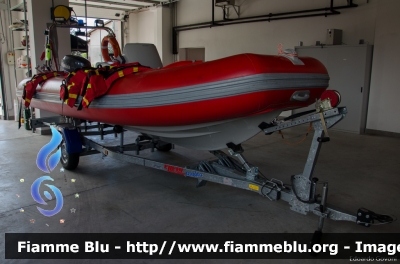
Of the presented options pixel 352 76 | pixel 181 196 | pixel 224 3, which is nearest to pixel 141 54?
pixel 181 196

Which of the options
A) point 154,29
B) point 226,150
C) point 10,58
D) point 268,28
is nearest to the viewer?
point 226,150

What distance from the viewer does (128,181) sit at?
302 cm

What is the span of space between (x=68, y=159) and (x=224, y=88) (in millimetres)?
2038

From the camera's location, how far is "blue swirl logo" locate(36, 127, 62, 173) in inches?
130

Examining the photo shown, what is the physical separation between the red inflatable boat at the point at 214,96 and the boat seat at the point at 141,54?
4.24ft

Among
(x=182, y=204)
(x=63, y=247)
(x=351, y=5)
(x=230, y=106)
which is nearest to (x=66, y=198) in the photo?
(x=63, y=247)

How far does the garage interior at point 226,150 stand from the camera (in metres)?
2.25

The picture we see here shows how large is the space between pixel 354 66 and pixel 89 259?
16.9 ft

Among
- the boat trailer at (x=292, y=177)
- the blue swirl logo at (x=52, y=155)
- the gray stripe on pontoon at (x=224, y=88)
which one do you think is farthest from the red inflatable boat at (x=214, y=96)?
the blue swirl logo at (x=52, y=155)

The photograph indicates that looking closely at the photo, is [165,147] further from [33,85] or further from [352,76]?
[352,76]

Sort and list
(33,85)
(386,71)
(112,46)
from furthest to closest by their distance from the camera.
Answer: (386,71) < (112,46) < (33,85)

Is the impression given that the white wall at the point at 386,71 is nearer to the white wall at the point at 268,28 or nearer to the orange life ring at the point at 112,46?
the white wall at the point at 268,28

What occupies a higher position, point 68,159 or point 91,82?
point 91,82

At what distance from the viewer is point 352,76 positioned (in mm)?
5457
